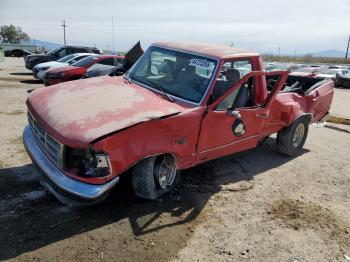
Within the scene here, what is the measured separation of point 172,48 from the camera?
5.54 meters

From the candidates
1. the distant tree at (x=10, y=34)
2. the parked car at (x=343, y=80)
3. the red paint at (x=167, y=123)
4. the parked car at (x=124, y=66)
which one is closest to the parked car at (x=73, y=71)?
the parked car at (x=124, y=66)

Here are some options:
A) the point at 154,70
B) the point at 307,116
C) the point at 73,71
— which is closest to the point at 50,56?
the point at 73,71

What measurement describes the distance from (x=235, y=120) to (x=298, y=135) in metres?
2.60

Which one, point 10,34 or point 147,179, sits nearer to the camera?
point 147,179

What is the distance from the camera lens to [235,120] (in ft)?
16.9

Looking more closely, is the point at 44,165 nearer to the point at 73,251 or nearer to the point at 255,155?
the point at 73,251

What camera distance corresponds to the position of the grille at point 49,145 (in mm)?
3814

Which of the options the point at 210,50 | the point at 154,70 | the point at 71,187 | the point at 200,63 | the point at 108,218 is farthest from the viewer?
the point at 154,70

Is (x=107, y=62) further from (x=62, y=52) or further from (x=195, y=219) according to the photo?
(x=195, y=219)

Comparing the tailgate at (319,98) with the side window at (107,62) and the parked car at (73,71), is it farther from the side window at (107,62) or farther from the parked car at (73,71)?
the side window at (107,62)

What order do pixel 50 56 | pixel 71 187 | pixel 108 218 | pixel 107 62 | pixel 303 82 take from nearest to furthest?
pixel 71 187 → pixel 108 218 → pixel 303 82 → pixel 107 62 → pixel 50 56

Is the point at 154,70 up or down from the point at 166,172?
up

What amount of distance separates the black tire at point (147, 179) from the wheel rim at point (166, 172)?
38 millimetres

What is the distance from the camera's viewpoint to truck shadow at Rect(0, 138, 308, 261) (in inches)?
143
